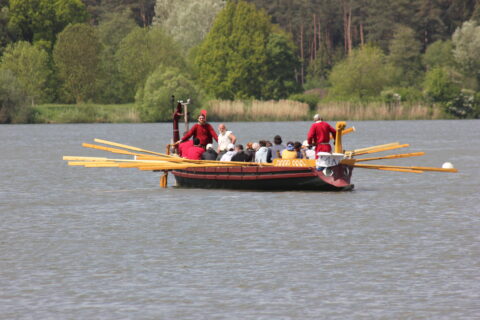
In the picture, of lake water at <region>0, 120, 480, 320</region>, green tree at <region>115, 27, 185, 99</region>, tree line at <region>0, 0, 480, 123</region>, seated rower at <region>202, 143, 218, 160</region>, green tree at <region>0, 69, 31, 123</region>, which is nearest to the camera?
lake water at <region>0, 120, 480, 320</region>

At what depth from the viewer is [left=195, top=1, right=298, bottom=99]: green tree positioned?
105125 mm

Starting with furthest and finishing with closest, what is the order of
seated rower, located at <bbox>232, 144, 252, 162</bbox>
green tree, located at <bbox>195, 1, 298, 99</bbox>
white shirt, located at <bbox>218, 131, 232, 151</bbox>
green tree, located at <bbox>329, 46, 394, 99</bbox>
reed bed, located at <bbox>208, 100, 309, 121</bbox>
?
1. green tree, located at <bbox>195, 1, 298, 99</bbox>
2. green tree, located at <bbox>329, 46, 394, 99</bbox>
3. reed bed, located at <bbox>208, 100, 309, 121</bbox>
4. white shirt, located at <bbox>218, 131, 232, 151</bbox>
5. seated rower, located at <bbox>232, 144, 252, 162</bbox>

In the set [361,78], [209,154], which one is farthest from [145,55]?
[209,154]

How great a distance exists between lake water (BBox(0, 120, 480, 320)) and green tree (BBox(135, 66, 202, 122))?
179 feet

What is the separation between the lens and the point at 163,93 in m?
86.9

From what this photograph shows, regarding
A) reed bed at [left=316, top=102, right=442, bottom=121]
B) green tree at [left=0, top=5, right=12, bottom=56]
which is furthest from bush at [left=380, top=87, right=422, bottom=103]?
green tree at [left=0, top=5, right=12, bottom=56]

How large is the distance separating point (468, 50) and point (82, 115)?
120 feet

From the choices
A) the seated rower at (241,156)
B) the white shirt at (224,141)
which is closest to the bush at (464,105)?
the white shirt at (224,141)

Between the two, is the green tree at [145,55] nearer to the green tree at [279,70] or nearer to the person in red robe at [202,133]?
the green tree at [279,70]

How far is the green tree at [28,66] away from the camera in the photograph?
314ft

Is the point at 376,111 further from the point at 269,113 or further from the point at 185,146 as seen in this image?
the point at 185,146

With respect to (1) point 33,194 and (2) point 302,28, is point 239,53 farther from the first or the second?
(1) point 33,194

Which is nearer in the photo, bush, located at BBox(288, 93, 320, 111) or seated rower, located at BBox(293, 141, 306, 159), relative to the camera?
seated rower, located at BBox(293, 141, 306, 159)

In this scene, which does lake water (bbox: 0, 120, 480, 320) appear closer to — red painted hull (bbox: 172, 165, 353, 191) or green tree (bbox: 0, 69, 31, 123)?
red painted hull (bbox: 172, 165, 353, 191)
